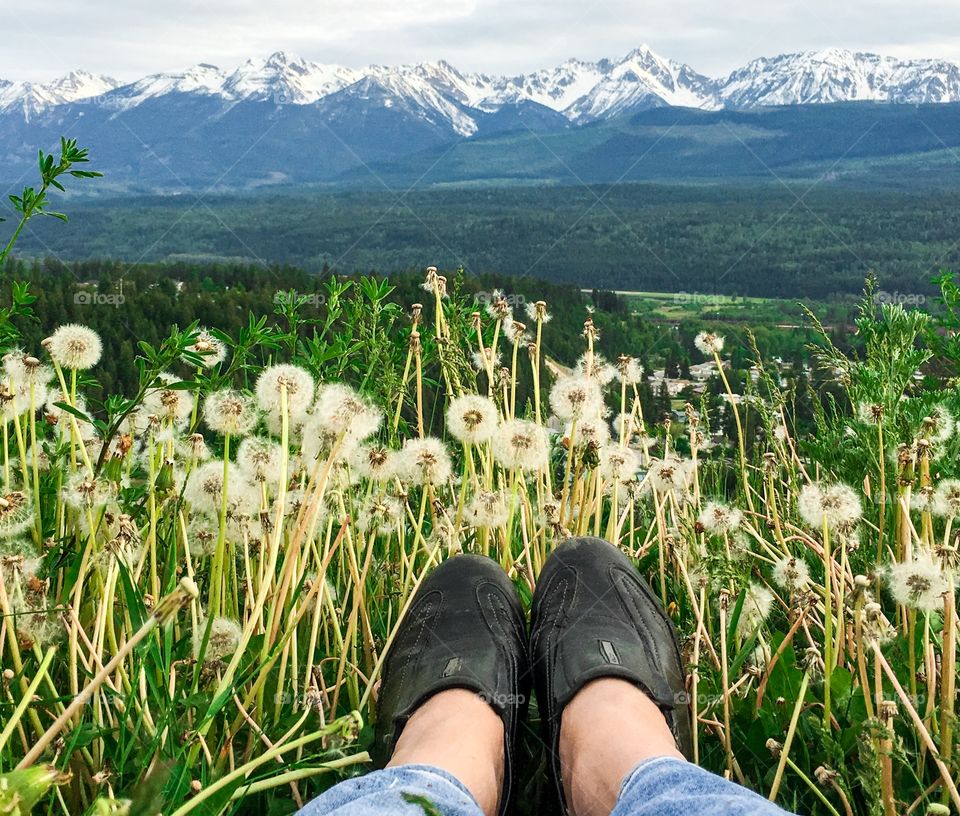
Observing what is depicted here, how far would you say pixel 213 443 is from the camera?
3.65m

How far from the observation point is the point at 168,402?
2482 millimetres

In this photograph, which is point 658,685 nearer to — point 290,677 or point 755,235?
point 290,677

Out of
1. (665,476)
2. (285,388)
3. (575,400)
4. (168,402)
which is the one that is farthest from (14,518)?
(665,476)

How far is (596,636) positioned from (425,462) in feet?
2.45

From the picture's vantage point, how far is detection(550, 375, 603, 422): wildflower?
9.51ft

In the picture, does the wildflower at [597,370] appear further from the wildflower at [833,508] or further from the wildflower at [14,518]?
the wildflower at [14,518]

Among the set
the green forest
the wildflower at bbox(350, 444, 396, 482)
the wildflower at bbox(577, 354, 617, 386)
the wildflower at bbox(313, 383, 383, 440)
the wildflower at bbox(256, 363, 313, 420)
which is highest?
the wildflower at bbox(256, 363, 313, 420)

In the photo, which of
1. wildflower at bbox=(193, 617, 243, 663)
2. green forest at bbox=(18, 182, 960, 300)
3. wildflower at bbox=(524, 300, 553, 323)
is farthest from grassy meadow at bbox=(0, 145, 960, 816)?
green forest at bbox=(18, 182, 960, 300)

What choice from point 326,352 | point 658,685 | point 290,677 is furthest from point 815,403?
point 290,677

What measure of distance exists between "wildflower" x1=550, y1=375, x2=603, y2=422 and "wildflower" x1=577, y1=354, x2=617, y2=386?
0.10 m

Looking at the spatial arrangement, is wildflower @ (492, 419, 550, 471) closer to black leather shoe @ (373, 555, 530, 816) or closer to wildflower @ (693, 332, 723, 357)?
black leather shoe @ (373, 555, 530, 816)

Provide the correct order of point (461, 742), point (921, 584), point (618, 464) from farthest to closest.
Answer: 1. point (618, 464)
2. point (461, 742)
3. point (921, 584)

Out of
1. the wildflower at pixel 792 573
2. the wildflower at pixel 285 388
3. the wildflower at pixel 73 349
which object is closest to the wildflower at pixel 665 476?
Result: the wildflower at pixel 792 573

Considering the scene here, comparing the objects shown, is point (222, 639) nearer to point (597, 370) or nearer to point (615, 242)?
point (597, 370)
